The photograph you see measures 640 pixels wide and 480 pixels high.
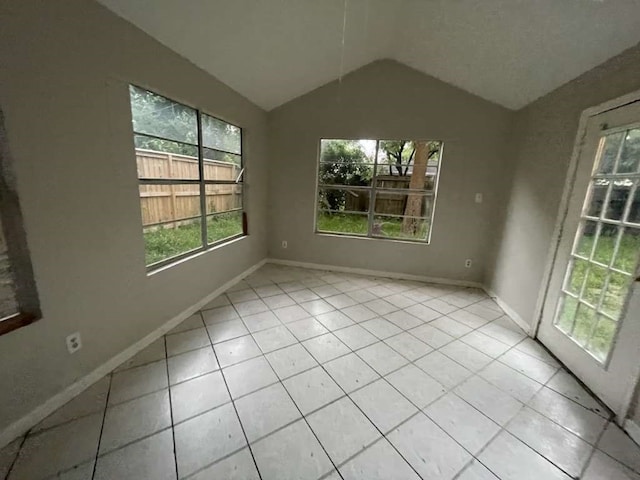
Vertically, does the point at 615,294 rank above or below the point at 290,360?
above

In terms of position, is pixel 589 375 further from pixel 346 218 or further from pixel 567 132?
pixel 346 218

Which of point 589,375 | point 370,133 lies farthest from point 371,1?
point 589,375

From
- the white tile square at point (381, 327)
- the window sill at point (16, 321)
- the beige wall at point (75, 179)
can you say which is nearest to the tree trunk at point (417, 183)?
the white tile square at point (381, 327)

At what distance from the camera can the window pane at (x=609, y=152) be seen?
5.74 ft

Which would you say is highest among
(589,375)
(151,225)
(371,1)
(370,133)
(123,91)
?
(371,1)

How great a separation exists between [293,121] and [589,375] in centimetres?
392

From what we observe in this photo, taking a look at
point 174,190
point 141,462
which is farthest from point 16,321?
point 174,190

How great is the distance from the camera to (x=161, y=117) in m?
2.07

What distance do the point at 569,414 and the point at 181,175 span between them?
11.0ft

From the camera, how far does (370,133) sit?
11.1ft

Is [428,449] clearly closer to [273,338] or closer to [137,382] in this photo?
[273,338]

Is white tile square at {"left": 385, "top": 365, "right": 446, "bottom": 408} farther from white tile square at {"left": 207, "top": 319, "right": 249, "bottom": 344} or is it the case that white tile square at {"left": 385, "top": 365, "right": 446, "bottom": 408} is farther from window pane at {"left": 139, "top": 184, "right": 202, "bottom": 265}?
window pane at {"left": 139, "top": 184, "right": 202, "bottom": 265}

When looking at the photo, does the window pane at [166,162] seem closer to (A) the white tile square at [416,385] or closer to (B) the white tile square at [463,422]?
(A) the white tile square at [416,385]

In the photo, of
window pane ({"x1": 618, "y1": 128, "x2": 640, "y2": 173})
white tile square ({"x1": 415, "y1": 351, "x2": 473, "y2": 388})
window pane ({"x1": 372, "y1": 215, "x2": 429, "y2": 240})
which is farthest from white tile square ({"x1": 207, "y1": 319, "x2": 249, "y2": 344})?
window pane ({"x1": 618, "y1": 128, "x2": 640, "y2": 173})
